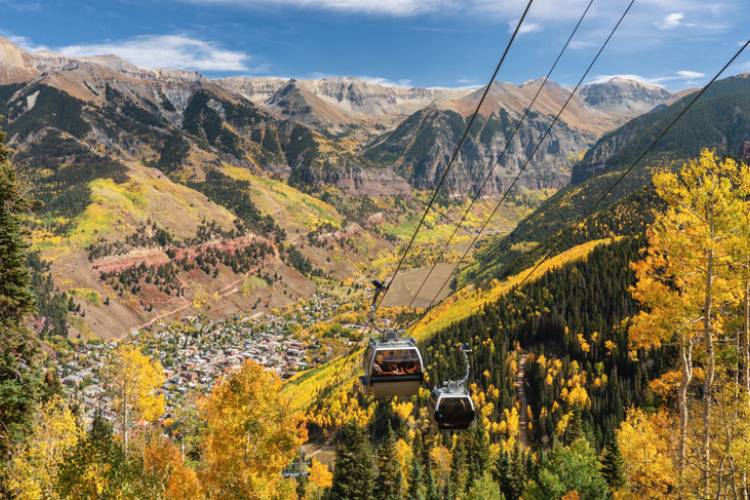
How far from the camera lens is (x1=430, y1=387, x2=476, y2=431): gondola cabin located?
100ft

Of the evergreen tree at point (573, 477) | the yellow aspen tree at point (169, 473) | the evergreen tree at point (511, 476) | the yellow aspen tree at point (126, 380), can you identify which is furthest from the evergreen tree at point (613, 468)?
the yellow aspen tree at point (126, 380)

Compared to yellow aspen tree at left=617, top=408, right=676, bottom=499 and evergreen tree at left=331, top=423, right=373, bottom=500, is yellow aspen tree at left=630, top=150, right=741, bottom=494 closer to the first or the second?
yellow aspen tree at left=617, top=408, right=676, bottom=499

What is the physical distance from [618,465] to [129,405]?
58855 mm

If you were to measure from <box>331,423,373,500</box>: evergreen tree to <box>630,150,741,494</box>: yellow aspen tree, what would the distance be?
188 feet

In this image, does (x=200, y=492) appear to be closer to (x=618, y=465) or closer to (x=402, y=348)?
(x=402, y=348)

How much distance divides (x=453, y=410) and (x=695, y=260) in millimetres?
15124

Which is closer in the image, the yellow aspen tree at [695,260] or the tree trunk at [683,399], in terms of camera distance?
the yellow aspen tree at [695,260]

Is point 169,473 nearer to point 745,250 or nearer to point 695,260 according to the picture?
point 695,260

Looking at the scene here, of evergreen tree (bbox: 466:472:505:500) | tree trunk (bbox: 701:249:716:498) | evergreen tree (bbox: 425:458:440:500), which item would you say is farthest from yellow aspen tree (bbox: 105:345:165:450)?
tree trunk (bbox: 701:249:716:498)

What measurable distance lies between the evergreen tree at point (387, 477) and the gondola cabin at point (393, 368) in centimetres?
5506

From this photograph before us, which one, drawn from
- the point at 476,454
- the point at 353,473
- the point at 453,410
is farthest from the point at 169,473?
the point at 476,454

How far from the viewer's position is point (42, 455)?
34969mm

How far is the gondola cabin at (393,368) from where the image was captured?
3020cm

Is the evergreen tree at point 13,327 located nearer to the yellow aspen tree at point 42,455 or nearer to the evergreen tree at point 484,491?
the yellow aspen tree at point 42,455
